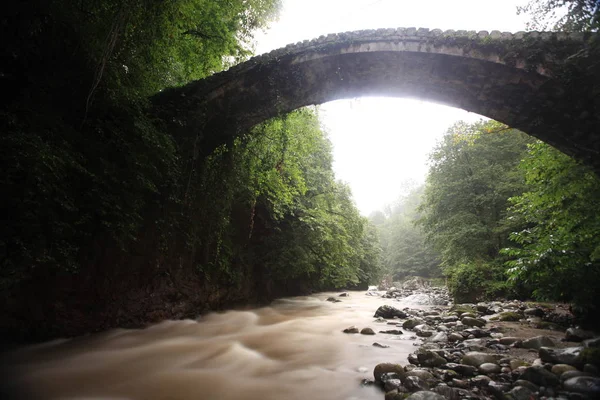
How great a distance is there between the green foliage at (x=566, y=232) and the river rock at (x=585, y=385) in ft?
8.94

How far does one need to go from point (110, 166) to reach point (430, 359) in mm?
5374

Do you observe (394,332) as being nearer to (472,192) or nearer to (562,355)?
(562,355)

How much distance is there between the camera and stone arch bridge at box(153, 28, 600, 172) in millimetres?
4926

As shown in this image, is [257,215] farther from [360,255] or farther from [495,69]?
[360,255]

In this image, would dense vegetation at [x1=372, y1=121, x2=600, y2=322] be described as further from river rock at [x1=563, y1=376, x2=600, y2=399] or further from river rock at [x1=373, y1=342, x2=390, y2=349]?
river rock at [x1=373, y1=342, x2=390, y2=349]

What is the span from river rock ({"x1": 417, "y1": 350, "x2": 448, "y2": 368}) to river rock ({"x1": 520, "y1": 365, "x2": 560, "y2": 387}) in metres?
0.91

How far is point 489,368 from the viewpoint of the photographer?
3.40 meters

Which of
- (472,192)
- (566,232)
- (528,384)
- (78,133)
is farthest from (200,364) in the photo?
(472,192)

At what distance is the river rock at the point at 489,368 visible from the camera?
3.37 metres

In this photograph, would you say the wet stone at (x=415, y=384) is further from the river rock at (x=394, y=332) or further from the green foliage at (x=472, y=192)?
the green foliage at (x=472, y=192)

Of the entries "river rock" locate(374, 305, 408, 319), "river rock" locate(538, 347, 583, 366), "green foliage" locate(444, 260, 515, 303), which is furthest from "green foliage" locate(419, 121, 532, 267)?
"river rock" locate(538, 347, 583, 366)

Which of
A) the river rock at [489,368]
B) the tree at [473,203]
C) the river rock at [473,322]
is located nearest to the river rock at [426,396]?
the river rock at [489,368]

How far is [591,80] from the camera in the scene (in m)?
4.73

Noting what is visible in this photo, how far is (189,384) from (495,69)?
24.3 feet
